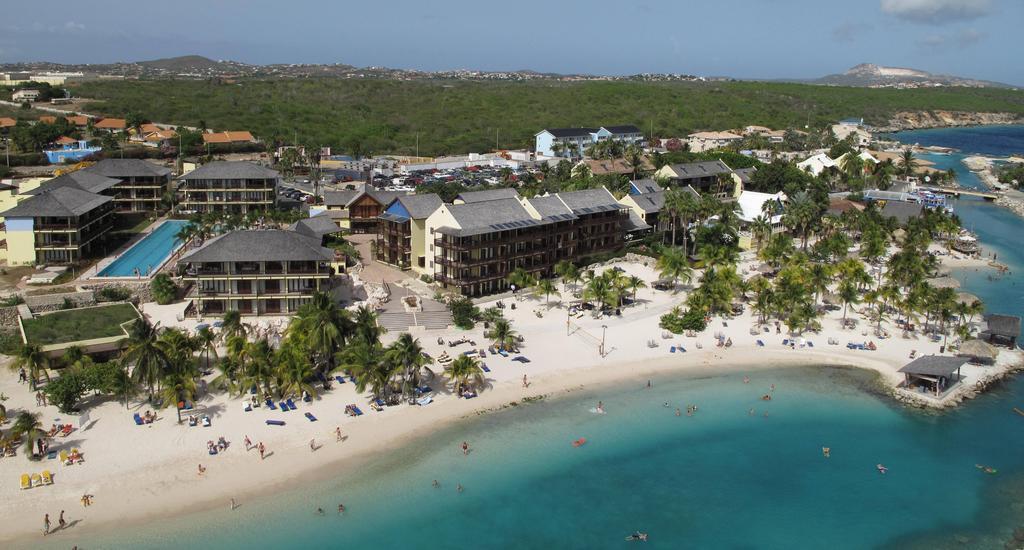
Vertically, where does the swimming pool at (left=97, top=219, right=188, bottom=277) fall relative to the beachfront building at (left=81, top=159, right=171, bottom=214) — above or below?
below

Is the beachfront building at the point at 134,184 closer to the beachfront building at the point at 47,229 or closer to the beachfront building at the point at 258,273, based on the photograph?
the beachfront building at the point at 47,229

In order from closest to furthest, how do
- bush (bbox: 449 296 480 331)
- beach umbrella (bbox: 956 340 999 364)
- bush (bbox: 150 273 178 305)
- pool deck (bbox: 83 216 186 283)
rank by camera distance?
beach umbrella (bbox: 956 340 999 364), bush (bbox: 449 296 480 331), bush (bbox: 150 273 178 305), pool deck (bbox: 83 216 186 283)

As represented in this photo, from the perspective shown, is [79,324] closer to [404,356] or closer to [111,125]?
[404,356]

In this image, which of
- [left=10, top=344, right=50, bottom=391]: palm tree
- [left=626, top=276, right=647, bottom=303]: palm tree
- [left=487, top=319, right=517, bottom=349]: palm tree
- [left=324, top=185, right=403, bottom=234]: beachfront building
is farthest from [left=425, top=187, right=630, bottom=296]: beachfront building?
[left=10, top=344, right=50, bottom=391]: palm tree

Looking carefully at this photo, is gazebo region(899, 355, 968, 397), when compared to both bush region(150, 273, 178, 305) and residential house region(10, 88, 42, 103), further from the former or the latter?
residential house region(10, 88, 42, 103)

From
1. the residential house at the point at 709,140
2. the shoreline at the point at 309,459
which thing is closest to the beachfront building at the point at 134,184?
the shoreline at the point at 309,459
